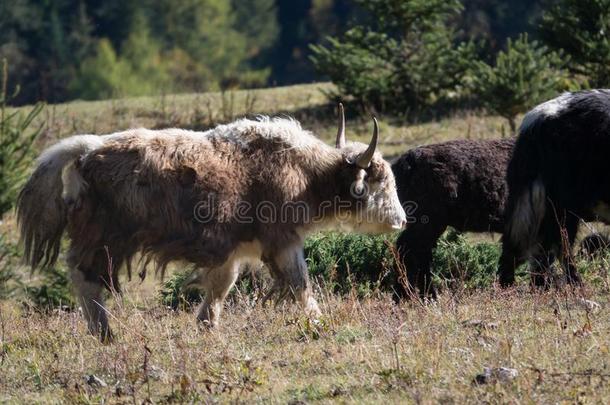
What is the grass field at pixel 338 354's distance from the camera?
6.85 m

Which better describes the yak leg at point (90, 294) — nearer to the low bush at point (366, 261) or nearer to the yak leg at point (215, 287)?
the yak leg at point (215, 287)

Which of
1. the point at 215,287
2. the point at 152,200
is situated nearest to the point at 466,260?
the point at 215,287

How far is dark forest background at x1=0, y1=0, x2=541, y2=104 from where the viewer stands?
54.3 metres

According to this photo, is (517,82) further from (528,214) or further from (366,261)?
(528,214)

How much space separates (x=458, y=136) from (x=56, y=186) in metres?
15.1

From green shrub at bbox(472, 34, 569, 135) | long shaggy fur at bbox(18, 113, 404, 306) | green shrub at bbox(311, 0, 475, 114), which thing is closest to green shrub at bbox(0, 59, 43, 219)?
long shaggy fur at bbox(18, 113, 404, 306)

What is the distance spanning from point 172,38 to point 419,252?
6097cm

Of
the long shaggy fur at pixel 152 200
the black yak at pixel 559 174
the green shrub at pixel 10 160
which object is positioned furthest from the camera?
the green shrub at pixel 10 160

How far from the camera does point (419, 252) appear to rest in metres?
12.0

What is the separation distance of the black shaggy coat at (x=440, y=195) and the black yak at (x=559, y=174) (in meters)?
1.59

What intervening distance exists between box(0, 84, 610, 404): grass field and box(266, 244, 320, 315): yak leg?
0.15 metres

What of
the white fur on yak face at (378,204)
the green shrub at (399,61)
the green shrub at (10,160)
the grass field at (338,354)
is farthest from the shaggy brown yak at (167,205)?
the green shrub at (399,61)

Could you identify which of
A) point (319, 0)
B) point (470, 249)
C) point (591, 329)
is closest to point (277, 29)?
point (319, 0)

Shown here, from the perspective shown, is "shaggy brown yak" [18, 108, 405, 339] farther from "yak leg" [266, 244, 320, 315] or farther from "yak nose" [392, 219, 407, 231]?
"yak nose" [392, 219, 407, 231]
